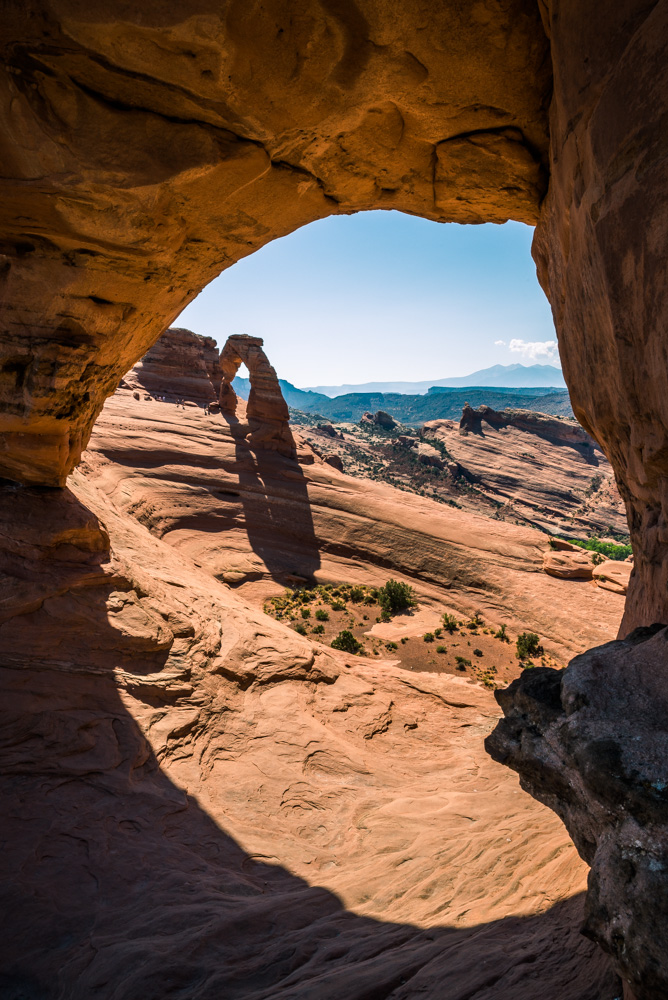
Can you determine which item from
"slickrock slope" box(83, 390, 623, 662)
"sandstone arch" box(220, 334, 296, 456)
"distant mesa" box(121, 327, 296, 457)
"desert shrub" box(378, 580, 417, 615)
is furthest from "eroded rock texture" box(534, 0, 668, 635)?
"sandstone arch" box(220, 334, 296, 456)

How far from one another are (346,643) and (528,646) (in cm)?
606

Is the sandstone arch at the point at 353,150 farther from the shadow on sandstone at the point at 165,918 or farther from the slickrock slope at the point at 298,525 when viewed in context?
the slickrock slope at the point at 298,525

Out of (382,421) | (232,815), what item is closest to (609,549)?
(232,815)

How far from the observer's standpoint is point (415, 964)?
4.89m

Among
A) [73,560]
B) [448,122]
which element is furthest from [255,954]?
[448,122]

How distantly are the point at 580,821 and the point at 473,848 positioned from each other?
5.16 m

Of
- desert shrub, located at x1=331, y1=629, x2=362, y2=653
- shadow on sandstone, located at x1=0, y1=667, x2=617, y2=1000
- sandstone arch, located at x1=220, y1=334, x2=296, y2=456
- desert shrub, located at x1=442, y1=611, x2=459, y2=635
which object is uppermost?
sandstone arch, located at x1=220, y1=334, x2=296, y2=456

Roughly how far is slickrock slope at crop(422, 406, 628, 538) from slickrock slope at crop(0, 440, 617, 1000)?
40.6 metres

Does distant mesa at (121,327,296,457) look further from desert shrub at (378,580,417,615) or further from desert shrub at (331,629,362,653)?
desert shrub at (331,629,362,653)

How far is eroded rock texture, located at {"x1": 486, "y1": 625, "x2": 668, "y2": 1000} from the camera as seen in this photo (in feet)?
8.03

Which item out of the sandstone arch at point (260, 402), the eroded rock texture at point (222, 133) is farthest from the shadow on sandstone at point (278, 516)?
the eroded rock texture at point (222, 133)

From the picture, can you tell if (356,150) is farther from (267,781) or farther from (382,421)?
(382,421)

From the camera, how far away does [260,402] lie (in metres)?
26.8

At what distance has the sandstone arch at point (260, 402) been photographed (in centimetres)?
2589
